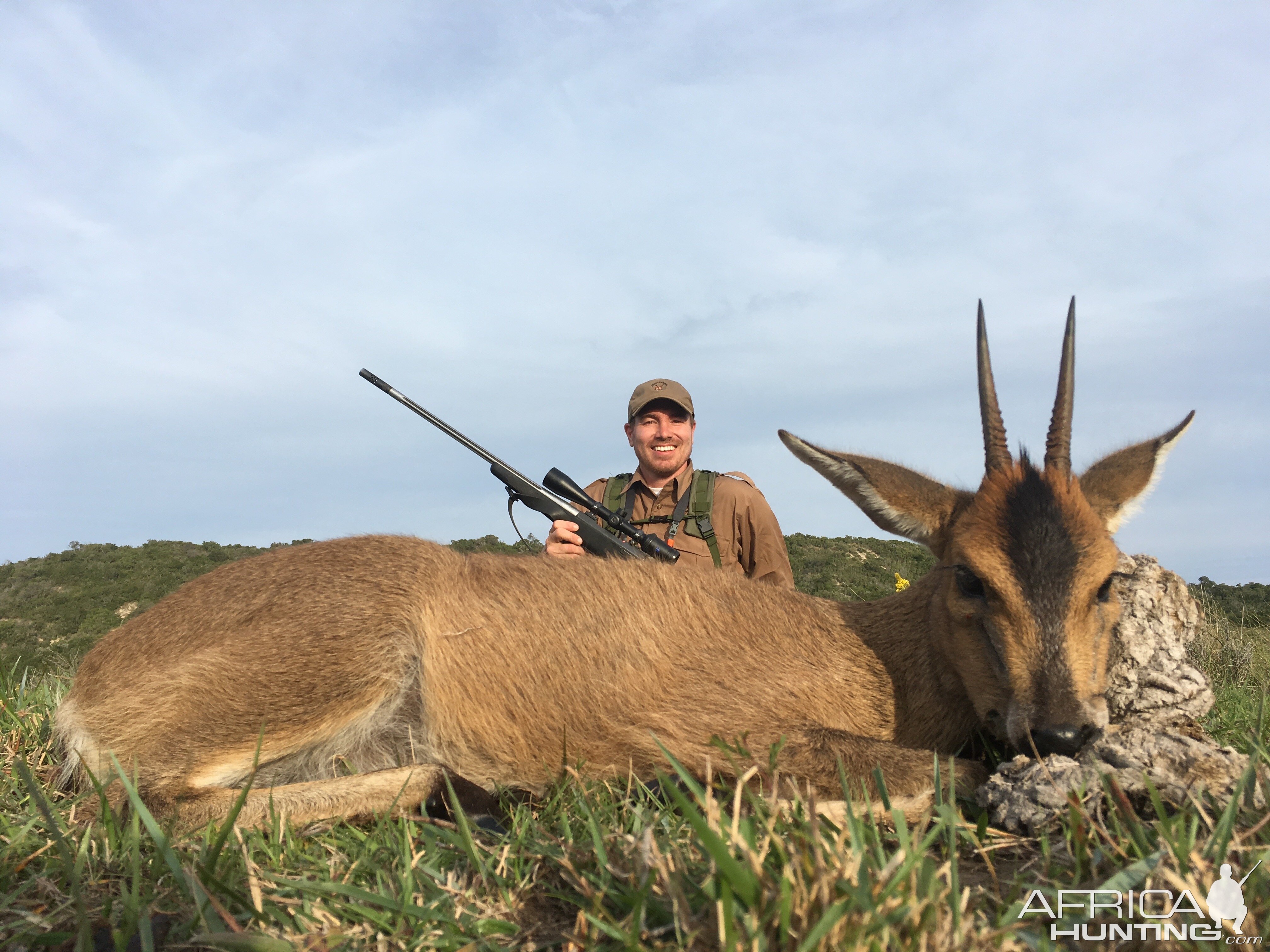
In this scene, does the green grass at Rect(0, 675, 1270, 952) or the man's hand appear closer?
the green grass at Rect(0, 675, 1270, 952)

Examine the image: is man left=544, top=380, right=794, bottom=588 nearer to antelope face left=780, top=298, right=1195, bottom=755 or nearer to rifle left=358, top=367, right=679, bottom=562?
rifle left=358, top=367, right=679, bottom=562

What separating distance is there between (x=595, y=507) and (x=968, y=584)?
Answer: 156 inches

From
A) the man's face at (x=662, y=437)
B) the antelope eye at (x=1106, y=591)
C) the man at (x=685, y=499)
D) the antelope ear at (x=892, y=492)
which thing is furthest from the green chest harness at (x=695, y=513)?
the antelope eye at (x=1106, y=591)

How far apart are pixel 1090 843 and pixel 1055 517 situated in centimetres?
167

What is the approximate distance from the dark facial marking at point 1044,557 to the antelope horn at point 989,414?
0.40 metres

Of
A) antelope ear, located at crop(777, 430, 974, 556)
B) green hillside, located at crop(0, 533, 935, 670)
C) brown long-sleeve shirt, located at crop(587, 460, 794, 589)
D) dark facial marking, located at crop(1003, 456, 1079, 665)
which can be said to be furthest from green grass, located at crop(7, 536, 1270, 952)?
green hillside, located at crop(0, 533, 935, 670)

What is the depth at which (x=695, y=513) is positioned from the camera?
8164 mm

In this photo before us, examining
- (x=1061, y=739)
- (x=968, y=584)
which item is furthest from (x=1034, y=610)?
(x=1061, y=739)

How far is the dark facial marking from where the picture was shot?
3.70 meters

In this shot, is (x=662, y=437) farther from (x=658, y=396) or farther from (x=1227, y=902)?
(x=1227, y=902)

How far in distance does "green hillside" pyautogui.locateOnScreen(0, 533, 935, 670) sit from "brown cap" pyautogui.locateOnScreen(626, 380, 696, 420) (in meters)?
9.13

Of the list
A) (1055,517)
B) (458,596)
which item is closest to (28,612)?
(458,596)

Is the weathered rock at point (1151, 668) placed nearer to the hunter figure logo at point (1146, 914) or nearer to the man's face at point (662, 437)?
the hunter figure logo at point (1146, 914)

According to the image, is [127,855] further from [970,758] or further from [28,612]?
[28,612]
